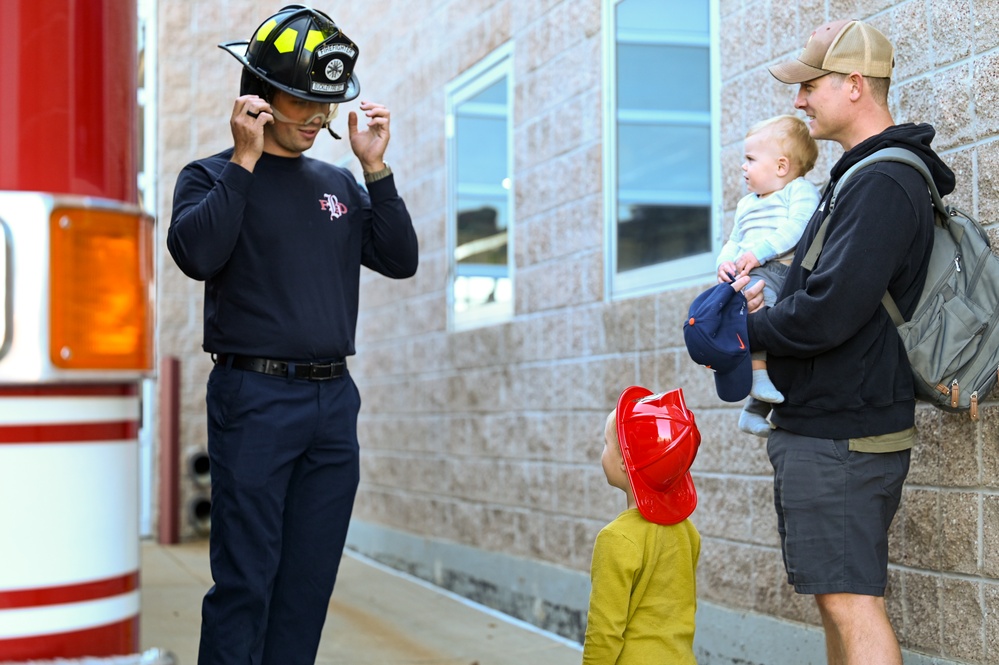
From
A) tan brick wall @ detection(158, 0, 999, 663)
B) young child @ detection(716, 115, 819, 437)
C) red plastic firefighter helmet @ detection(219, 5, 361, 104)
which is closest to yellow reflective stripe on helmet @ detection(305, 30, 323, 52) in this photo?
red plastic firefighter helmet @ detection(219, 5, 361, 104)

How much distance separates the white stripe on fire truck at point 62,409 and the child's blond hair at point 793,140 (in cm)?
227

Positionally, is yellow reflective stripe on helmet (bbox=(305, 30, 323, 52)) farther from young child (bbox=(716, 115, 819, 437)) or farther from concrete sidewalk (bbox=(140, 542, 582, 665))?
concrete sidewalk (bbox=(140, 542, 582, 665))

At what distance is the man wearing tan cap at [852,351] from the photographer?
2.96m

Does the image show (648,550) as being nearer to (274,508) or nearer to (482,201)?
(274,508)

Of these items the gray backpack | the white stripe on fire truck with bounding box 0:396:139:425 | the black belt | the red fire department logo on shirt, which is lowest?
the white stripe on fire truck with bounding box 0:396:139:425

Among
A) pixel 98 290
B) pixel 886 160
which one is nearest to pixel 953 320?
pixel 886 160

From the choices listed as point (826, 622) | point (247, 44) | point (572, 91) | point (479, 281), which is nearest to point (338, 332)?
point (247, 44)

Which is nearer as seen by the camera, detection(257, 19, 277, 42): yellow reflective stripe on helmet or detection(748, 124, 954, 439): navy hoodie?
detection(748, 124, 954, 439): navy hoodie

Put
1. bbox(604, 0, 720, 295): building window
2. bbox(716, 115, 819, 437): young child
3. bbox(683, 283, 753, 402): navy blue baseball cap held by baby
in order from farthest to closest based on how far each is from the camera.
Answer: bbox(604, 0, 720, 295): building window < bbox(716, 115, 819, 437): young child < bbox(683, 283, 753, 402): navy blue baseball cap held by baby

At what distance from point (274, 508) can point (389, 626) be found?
110 inches

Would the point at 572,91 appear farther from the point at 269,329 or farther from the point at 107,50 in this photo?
the point at 107,50

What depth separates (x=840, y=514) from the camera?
308cm

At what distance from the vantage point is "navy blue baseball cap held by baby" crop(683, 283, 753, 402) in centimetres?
311

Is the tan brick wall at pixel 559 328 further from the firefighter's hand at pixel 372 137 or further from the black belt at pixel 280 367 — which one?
the black belt at pixel 280 367
